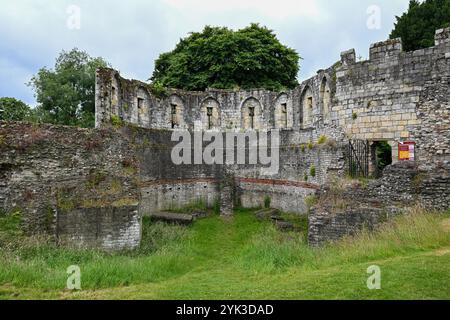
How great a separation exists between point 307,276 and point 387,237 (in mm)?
3095

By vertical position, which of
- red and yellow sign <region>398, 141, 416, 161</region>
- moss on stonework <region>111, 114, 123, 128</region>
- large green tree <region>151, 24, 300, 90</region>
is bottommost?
red and yellow sign <region>398, 141, 416, 161</region>

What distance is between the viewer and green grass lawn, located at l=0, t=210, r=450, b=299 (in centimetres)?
657

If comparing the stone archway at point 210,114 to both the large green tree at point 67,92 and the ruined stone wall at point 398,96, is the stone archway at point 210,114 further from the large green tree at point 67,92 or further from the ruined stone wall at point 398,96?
the large green tree at point 67,92

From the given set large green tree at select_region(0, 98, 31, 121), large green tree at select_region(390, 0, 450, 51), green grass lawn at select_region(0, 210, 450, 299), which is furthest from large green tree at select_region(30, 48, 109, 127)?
large green tree at select_region(390, 0, 450, 51)

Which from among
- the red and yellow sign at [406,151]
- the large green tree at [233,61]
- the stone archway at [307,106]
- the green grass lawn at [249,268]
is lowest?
the green grass lawn at [249,268]

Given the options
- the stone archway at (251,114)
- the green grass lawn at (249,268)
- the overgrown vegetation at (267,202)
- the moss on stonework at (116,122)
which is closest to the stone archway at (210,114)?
the stone archway at (251,114)

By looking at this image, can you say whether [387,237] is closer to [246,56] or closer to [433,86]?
[433,86]

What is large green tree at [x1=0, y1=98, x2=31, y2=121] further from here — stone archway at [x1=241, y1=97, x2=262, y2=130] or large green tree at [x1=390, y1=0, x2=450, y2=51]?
large green tree at [x1=390, y1=0, x2=450, y2=51]

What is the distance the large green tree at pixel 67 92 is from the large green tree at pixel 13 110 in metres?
1.22

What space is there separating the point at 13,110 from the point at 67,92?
5.11m

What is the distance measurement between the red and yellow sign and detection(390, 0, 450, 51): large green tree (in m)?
16.3

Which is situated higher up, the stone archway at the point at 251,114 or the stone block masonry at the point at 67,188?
the stone archway at the point at 251,114

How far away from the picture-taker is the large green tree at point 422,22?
25.2 m
